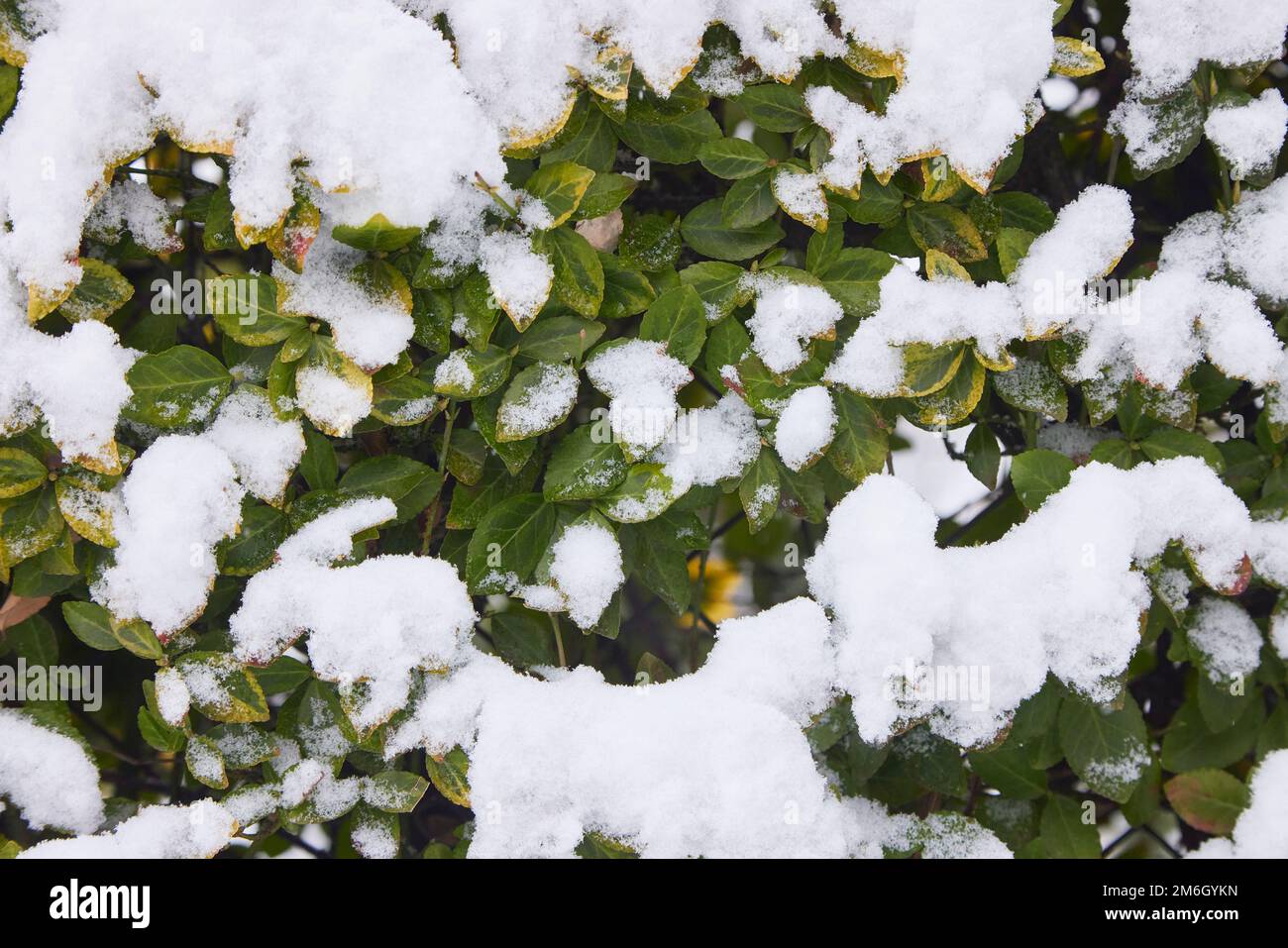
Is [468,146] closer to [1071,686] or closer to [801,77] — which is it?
[801,77]

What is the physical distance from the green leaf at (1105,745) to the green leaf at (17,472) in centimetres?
125

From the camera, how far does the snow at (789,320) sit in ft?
3.79

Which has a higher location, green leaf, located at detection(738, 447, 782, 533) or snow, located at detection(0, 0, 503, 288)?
snow, located at detection(0, 0, 503, 288)

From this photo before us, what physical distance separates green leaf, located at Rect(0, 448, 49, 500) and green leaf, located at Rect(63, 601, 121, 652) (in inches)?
5.6

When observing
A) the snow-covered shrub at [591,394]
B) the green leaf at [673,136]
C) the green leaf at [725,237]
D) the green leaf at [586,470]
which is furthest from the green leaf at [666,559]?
the green leaf at [673,136]

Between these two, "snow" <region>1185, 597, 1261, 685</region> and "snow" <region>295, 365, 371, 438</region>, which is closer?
"snow" <region>295, 365, 371, 438</region>

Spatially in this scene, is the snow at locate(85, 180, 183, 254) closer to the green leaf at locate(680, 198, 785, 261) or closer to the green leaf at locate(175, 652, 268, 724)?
the green leaf at locate(175, 652, 268, 724)

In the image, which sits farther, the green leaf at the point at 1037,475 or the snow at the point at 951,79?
the green leaf at the point at 1037,475

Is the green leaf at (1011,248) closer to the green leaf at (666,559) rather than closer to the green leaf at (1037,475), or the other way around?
the green leaf at (1037,475)

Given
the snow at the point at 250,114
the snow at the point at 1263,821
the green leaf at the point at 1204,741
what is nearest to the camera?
the snow at the point at 250,114

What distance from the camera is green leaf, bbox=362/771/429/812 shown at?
1179mm

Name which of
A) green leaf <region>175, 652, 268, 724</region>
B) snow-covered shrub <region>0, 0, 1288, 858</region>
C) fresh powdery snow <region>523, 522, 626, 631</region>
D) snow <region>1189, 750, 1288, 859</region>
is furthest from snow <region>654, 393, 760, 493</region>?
snow <region>1189, 750, 1288, 859</region>

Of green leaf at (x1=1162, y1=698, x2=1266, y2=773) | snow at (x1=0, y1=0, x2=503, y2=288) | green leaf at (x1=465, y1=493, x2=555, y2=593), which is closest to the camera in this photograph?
snow at (x1=0, y1=0, x2=503, y2=288)
